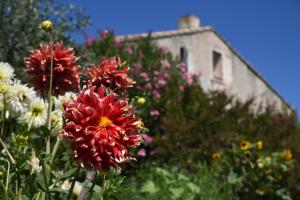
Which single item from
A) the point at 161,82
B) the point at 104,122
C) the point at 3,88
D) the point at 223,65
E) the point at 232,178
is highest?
the point at 223,65

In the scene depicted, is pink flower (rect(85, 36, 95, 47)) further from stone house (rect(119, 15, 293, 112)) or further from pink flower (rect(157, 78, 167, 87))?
stone house (rect(119, 15, 293, 112))

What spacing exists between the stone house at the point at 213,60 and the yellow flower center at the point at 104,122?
630 inches

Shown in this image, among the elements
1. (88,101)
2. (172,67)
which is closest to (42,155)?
(88,101)

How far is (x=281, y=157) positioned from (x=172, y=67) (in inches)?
215

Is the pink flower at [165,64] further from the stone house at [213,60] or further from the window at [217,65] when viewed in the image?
the window at [217,65]

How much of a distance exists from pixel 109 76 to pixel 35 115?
0.59m

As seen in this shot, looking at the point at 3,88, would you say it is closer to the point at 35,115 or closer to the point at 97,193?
the point at 35,115

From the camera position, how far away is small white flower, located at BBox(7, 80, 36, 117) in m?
2.49

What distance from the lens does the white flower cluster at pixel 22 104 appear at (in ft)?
7.98

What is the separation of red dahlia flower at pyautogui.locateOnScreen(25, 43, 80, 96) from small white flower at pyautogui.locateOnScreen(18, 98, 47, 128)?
14.9 inches

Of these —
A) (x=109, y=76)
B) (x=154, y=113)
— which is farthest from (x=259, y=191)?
(x=109, y=76)

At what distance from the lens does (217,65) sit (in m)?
21.3

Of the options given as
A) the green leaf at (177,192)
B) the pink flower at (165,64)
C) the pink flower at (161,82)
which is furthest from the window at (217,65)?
the green leaf at (177,192)

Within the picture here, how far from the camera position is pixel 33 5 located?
820 cm
